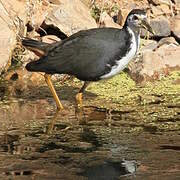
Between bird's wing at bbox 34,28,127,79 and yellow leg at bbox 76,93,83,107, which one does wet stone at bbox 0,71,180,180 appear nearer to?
yellow leg at bbox 76,93,83,107

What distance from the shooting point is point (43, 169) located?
562cm

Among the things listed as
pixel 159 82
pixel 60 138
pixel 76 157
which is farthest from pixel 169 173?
pixel 159 82

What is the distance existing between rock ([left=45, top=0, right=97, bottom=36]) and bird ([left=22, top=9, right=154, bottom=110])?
86.5 inches

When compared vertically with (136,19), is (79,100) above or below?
below

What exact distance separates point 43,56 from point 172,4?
4391 mm

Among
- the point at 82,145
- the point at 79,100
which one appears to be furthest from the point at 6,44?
the point at 82,145

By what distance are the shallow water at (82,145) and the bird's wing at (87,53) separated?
505 millimetres

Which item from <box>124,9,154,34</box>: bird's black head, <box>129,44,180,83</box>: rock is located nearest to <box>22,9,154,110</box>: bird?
<box>124,9,154,34</box>: bird's black head

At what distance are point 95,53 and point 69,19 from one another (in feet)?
8.96

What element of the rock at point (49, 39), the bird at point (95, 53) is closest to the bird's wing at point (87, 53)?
the bird at point (95, 53)

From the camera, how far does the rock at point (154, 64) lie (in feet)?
31.0

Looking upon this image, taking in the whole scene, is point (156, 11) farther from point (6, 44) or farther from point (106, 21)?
point (6, 44)

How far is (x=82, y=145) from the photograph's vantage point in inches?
253

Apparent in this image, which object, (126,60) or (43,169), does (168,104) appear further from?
(43,169)
